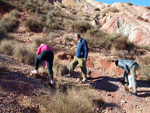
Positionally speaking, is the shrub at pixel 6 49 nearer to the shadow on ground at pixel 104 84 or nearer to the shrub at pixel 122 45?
the shadow on ground at pixel 104 84

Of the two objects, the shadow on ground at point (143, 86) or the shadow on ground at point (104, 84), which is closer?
the shadow on ground at point (143, 86)

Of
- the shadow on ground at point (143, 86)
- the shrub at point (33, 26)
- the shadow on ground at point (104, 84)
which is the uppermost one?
the shrub at point (33, 26)

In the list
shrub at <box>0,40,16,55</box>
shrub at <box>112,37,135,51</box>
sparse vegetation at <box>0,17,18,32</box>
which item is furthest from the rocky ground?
sparse vegetation at <box>0,17,18,32</box>

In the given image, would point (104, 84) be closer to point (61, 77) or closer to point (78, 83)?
point (78, 83)

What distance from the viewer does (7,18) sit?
11.0 meters

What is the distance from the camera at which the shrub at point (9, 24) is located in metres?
9.70

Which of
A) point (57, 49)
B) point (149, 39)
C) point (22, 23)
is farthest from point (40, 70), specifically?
point (149, 39)

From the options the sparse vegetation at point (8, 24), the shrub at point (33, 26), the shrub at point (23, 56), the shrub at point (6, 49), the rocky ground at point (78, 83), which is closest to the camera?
the rocky ground at point (78, 83)

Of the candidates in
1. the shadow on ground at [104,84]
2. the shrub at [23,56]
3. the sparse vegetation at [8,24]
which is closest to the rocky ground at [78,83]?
the shadow on ground at [104,84]

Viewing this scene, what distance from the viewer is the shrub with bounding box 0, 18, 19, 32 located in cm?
970

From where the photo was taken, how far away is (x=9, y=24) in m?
10.2

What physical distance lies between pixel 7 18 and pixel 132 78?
38.1 feet

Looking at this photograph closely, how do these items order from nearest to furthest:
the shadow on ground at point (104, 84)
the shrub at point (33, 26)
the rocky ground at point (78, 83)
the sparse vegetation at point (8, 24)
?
the rocky ground at point (78, 83) → the shadow on ground at point (104, 84) → the sparse vegetation at point (8, 24) → the shrub at point (33, 26)

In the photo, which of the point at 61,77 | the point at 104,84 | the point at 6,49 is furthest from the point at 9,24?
the point at 104,84
